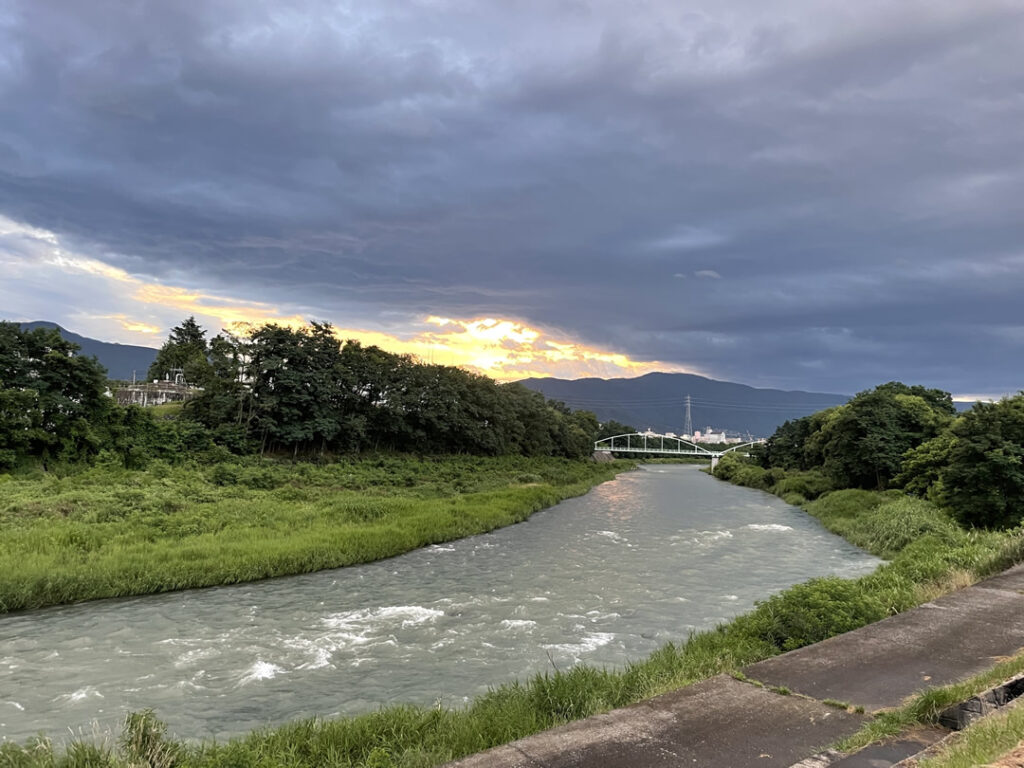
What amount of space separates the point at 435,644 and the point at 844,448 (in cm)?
3651

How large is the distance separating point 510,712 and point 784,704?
309 cm

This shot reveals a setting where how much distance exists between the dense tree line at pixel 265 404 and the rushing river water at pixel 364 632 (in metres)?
21.1

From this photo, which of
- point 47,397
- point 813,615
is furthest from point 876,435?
point 47,397

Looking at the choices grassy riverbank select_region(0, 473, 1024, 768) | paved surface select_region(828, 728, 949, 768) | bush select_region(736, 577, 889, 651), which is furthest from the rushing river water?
paved surface select_region(828, 728, 949, 768)

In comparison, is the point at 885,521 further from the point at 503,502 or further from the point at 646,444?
the point at 646,444

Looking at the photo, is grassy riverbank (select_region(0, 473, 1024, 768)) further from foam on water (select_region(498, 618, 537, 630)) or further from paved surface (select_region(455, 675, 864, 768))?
foam on water (select_region(498, 618, 537, 630))

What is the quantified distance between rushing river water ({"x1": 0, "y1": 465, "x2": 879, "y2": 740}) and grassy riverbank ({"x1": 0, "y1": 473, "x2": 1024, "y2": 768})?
1.46m

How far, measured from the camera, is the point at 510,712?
688cm

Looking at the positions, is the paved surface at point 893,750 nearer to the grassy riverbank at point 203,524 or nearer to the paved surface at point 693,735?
the paved surface at point 693,735

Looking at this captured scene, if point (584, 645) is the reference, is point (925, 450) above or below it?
above

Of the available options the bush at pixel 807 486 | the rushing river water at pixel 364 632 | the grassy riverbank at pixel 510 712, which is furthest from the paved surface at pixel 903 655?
the bush at pixel 807 486

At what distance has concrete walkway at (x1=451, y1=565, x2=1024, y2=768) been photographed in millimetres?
4684

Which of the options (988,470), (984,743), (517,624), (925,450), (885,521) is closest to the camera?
(984,743)

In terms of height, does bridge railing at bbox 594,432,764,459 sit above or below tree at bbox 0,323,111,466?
below
